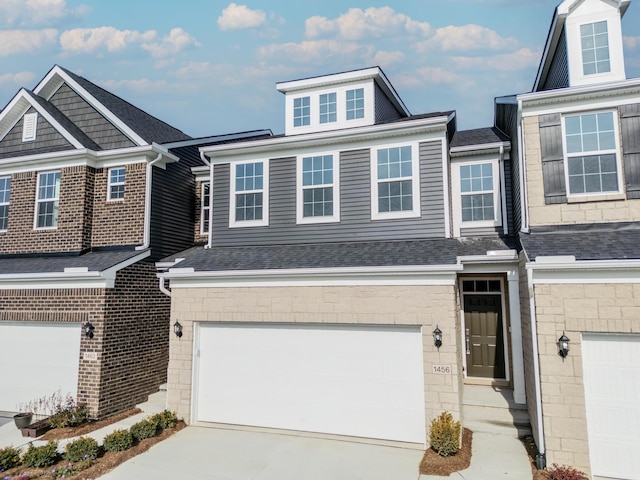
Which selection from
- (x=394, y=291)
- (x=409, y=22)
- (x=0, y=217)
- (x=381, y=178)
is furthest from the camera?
(x=409, y=22)

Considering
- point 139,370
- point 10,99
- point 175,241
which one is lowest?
point 139,370

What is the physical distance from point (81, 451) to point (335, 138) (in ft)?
27.7

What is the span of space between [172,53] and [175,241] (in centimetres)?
1597

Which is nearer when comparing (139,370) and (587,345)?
(587,345)

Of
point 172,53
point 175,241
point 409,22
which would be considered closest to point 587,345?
point 175,241

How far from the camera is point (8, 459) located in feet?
22.5

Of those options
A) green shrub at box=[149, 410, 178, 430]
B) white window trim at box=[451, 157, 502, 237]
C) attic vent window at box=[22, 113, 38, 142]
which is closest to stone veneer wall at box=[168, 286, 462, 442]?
green shrub at box=[149, 410, 178, 430]

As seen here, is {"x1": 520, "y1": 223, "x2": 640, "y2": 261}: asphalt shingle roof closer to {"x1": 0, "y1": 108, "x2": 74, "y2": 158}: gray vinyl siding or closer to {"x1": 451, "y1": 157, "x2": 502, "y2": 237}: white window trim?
{"x1": 451, "y1": 157, "x2": 502, "y2": 237}: white window trim

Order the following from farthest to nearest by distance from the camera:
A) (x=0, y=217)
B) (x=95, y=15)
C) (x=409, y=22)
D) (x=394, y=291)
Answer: (x=409, y=22) < (x=95, y=15) < (x=0, y=217) < (x=394, y=291)

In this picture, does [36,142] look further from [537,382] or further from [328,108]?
[537,382]

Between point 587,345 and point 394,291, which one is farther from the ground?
point 394,291

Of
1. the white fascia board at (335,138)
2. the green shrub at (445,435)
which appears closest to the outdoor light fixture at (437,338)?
the green shrub at (445,435)

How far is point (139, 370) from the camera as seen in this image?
10406 mm

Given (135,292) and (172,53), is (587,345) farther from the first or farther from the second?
(172,53)
